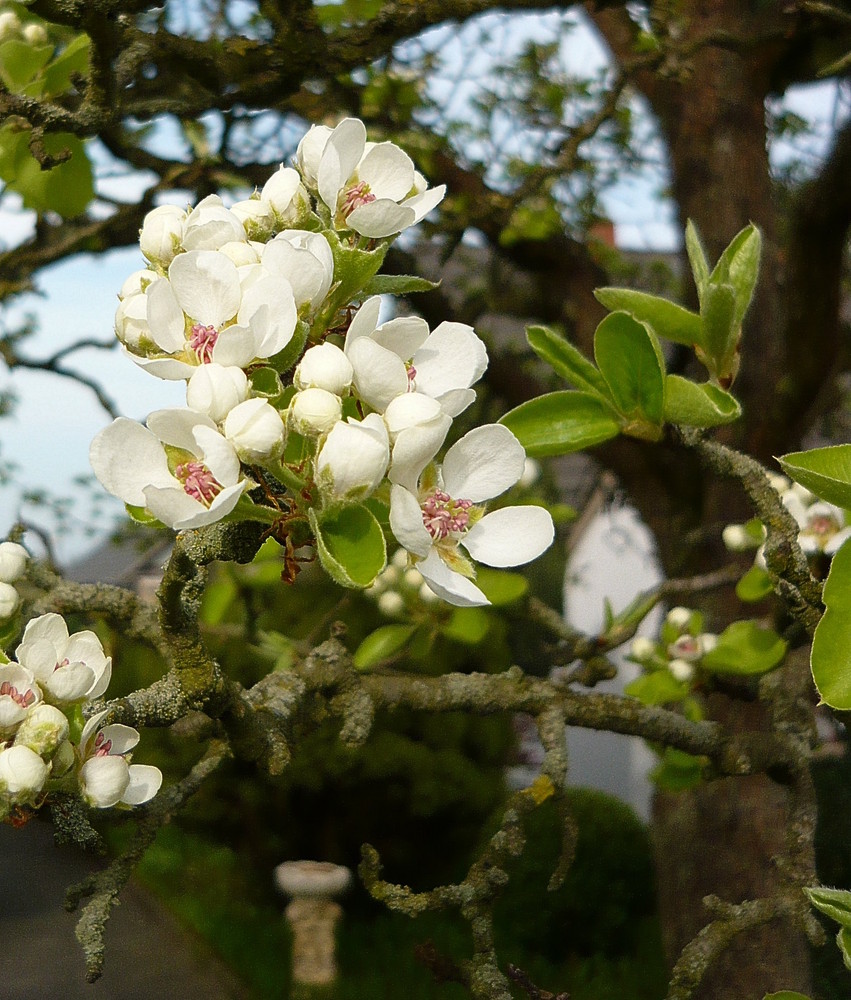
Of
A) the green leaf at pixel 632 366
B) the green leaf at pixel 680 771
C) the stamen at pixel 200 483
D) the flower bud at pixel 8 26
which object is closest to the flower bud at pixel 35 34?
the flower bud at pixel 8 26

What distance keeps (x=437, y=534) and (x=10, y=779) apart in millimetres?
318

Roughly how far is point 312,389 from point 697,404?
1.40 feet

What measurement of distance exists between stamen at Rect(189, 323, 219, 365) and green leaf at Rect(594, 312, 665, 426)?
351 millimetres

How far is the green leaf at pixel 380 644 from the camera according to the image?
1569 millimetres

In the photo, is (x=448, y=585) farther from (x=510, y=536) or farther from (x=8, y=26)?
(x=8, y=26)

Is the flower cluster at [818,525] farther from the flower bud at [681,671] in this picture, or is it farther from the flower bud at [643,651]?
the flower bud at [643,651]

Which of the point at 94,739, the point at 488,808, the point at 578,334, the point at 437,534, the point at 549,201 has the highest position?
the point at 437,534

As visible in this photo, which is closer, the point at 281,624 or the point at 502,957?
the point at 502,957

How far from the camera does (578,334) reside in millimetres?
3523

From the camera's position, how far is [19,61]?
4.13 ft

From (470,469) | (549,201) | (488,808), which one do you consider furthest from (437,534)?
(488,808)

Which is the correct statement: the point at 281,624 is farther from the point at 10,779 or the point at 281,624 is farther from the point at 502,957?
the point at 10,779

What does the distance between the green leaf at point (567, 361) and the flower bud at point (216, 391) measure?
0.43 metres

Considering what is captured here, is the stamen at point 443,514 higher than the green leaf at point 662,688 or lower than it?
higher
